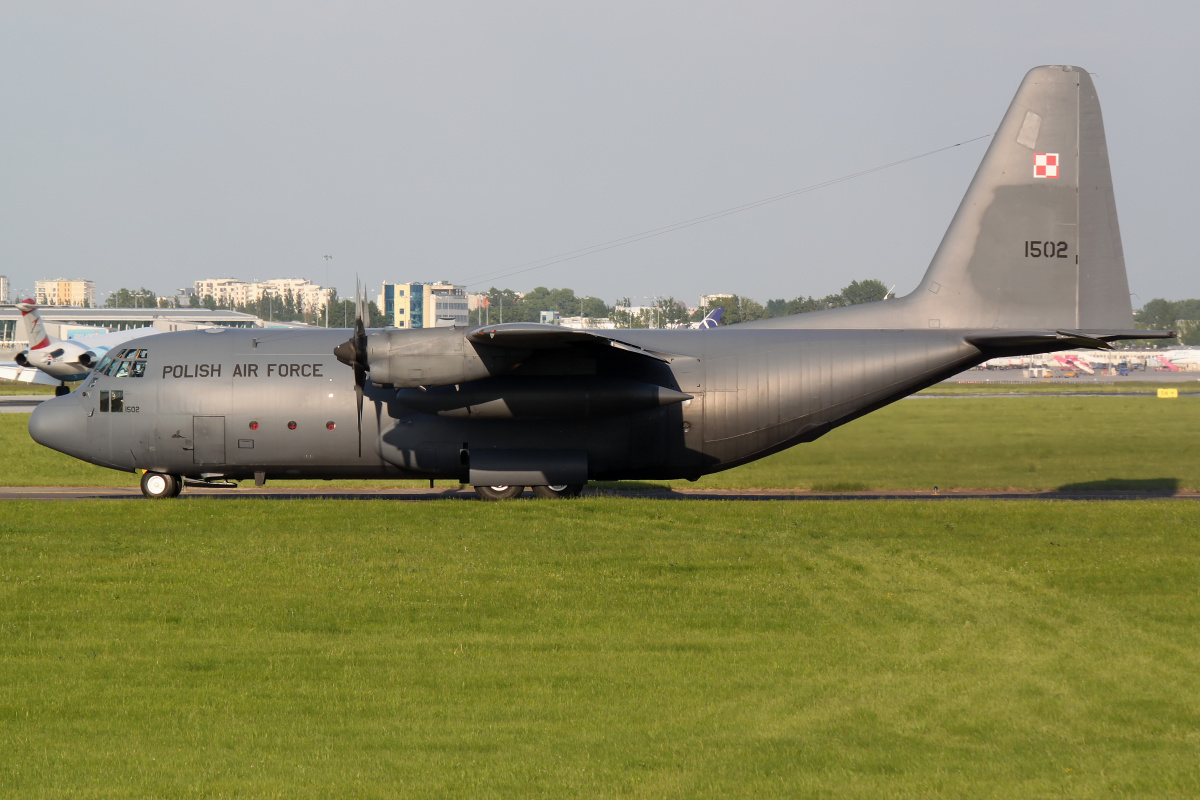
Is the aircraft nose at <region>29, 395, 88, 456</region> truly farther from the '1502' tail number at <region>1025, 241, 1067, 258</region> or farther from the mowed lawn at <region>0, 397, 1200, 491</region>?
the '1502' tail number at <region>1025, 241, 1067, 258</region>

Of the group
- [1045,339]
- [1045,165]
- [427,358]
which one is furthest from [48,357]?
[1045,339]

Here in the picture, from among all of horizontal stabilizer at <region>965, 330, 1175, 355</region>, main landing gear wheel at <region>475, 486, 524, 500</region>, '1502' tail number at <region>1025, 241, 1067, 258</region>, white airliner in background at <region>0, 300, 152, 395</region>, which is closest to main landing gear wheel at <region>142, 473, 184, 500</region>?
main landing gear wheel at <region>475, 486, 524, 500</region>

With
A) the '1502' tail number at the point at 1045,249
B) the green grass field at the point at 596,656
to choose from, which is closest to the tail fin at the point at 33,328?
the green grass field at the point at 596,656

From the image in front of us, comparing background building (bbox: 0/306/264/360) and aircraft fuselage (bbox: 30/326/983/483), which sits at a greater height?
background building (bbox: 0/306/264/360)

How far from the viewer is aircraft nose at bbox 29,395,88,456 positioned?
2333cm

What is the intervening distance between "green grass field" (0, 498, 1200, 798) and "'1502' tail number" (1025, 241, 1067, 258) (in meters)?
6.49

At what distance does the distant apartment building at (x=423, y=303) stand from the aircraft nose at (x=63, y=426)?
14880 millimetres

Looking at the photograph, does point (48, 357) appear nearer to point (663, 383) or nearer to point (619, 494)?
point (619, 494)

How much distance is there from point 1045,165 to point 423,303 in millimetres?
31873

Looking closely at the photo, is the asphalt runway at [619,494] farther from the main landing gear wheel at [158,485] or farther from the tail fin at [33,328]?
the tail fin at [33,328]

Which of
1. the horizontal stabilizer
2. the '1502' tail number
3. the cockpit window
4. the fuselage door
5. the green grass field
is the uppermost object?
the '1502' tail number

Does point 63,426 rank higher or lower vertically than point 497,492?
higher

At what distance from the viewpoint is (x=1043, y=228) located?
23188 millimetres

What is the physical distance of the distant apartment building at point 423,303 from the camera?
42641mm
